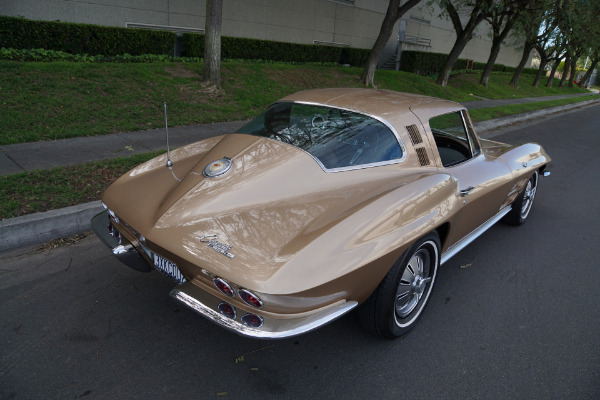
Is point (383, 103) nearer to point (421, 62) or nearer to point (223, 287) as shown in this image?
point (223, 287)

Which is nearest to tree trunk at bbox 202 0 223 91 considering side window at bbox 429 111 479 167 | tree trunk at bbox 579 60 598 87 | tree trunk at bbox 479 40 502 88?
side window at bbox 429 111 479 167

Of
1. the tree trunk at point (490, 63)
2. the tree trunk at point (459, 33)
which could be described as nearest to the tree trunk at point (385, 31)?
the tree trunk at point (459, 33)

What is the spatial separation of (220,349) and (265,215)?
2.97 ft

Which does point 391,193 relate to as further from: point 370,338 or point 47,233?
point 47,233

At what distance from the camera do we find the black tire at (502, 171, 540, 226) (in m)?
4.48

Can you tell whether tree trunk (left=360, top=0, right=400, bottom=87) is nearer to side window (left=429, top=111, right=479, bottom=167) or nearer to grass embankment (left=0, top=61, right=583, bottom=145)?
grass embankment (left=0, top=61, right=583, bottom=145)

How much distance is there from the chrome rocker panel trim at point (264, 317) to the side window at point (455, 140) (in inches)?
78.6

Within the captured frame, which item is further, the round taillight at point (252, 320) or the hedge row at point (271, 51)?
the hedge row at point (271, 51)

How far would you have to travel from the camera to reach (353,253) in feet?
7.13

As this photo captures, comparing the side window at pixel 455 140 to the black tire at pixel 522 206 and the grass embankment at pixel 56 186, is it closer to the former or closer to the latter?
the black tire at pixel 522 206

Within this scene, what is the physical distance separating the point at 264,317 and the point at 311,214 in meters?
0.67

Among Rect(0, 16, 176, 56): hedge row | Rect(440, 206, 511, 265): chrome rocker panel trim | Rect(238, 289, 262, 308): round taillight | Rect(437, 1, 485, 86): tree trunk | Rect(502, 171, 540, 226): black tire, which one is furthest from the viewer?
Rect(437, 1, 485, 86): tree trunk

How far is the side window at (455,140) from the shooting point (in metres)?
3.60

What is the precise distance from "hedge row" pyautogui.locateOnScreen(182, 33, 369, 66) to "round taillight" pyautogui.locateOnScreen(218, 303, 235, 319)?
12.5 meters
